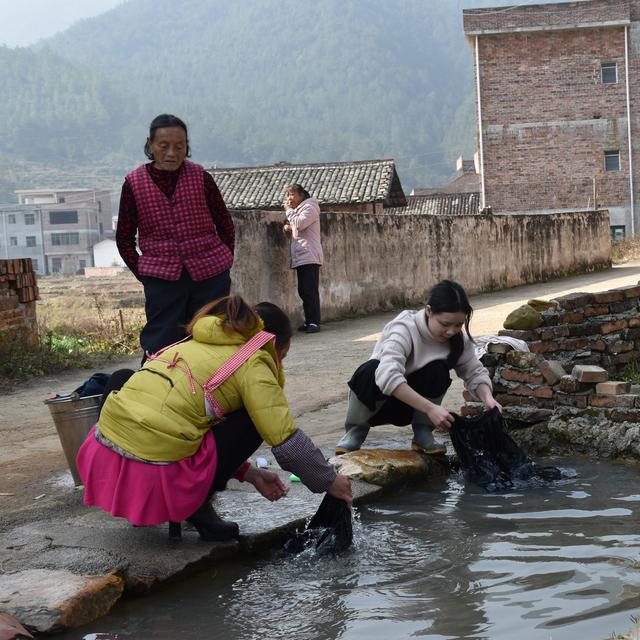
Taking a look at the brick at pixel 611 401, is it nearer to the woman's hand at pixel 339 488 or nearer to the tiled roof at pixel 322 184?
the woman's hand at pixel 339 488

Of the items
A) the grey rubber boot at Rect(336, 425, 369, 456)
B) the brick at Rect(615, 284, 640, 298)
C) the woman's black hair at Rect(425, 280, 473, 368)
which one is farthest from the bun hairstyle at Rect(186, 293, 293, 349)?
the brick at Rect(615, 284, 640, 298)

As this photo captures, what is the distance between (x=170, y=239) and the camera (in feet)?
16.0

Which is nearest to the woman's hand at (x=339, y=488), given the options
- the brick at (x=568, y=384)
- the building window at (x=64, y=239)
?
the brick at (x=568, y=384)

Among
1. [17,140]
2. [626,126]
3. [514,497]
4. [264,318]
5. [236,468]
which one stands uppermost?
[17,140]

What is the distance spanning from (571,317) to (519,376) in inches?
30.2

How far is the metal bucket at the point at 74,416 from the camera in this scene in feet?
14.0

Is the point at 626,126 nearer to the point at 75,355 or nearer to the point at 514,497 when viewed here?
the point at 75,355

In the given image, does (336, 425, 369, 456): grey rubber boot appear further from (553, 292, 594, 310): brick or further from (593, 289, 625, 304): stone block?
(593, 289, 625, 304): stone block

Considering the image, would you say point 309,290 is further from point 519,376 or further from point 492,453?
point 492,453

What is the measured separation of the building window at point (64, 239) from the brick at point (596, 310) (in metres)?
92.0

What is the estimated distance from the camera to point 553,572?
11.2ft

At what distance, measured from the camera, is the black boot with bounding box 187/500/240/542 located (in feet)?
11.9

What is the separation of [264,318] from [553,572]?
140 cm

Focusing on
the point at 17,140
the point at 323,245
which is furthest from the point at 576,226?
the point at 17,140
